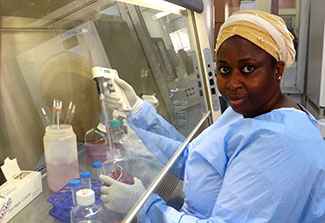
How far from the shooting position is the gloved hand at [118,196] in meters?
0.96

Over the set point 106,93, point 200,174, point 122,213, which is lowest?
point 200,174

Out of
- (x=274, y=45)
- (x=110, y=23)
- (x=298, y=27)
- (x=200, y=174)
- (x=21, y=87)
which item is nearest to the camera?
(x=274, y=45)

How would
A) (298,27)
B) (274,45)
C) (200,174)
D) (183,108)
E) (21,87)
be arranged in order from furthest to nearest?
(298,27)
(183,108)
(21,87)
(200,174)
(274,45)

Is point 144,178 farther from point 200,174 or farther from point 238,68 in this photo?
point 238,68

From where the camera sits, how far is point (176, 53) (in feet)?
7.01

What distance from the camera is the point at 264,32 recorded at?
968 mm

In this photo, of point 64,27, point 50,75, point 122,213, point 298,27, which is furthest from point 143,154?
point 298,27

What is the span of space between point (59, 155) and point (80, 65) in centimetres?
58

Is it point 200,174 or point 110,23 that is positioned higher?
point 110,23

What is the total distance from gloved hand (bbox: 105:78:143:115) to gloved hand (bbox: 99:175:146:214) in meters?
0.40

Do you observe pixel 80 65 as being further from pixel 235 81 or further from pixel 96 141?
pixel 235 81

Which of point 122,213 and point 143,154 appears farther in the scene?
point 143,154

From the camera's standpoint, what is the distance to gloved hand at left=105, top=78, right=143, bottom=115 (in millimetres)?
1340

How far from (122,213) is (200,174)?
1.15 feet
